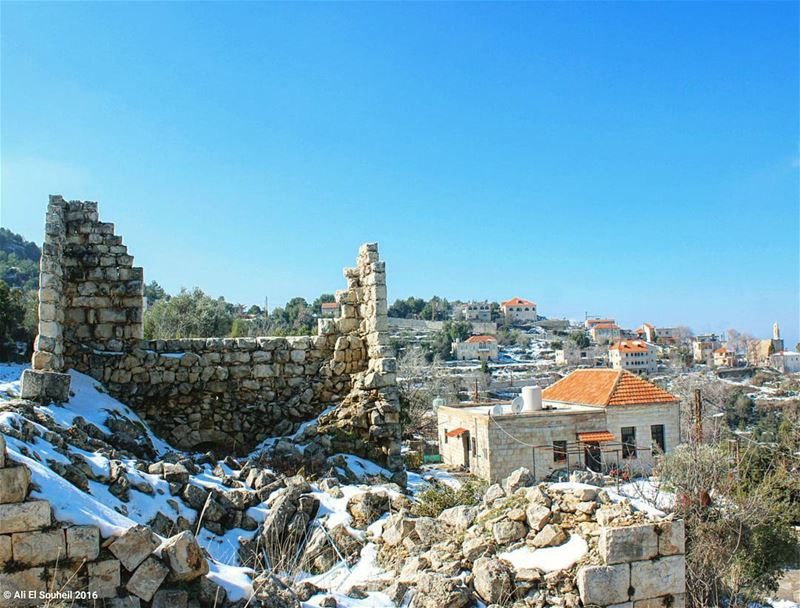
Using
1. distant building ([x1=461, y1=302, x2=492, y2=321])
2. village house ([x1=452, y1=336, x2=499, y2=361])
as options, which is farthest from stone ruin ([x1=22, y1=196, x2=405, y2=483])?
distant building ([x1=461, y1=302, x2=492, y2=321])

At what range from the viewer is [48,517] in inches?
149

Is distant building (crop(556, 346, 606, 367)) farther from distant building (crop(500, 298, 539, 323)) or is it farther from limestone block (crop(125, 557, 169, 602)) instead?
limestone block (crop(125, 557, 169, 602))

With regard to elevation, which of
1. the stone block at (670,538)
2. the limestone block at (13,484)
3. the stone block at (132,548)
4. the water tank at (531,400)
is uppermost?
the limestone block at (13,484)

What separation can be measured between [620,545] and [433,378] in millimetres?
44061

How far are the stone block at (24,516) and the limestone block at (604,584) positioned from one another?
11.7ft

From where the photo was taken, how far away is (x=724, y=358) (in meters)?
92.2

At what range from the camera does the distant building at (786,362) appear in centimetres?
8488

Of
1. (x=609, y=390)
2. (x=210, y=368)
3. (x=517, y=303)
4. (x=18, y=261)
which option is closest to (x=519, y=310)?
(x=517, y=303)

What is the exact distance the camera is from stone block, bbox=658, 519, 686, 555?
16.1 feet

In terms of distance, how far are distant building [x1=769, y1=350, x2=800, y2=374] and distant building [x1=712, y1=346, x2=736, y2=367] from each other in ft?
15.6

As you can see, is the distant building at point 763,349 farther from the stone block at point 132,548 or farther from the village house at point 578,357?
the stone block at point 132,548

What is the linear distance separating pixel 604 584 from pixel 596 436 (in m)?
19.6

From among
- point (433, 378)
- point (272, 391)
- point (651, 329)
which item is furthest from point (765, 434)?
point (651, 329)

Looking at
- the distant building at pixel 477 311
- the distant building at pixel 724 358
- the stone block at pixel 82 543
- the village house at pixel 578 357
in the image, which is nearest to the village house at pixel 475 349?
the village house at pixel 578 357
